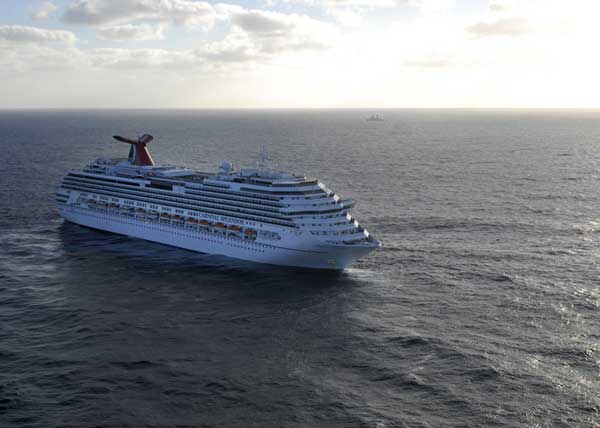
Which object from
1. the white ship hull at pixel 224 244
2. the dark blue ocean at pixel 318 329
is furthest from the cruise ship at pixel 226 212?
the dark blue ocean at pixel 318 329

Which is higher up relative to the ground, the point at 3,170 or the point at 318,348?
the point at 3,170

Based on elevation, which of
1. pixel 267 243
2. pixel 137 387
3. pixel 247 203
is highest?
pixel 247 203

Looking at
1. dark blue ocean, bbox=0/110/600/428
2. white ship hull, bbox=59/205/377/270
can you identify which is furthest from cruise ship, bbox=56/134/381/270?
dark blue ocean, bbox=0/110/600/428

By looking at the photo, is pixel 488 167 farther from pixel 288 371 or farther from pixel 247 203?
pixel 288 371

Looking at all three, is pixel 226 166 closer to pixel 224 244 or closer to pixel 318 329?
pixel 224 244

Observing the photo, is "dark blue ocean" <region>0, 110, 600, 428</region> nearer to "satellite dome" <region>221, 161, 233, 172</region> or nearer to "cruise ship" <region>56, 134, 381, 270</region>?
"cruise ship" <region>56, 134, 381, 270</region>

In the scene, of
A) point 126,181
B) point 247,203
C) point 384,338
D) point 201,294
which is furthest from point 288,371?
point 126,181

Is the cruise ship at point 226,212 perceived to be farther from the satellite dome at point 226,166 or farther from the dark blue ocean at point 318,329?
the dark blue ocean at point 318,329
